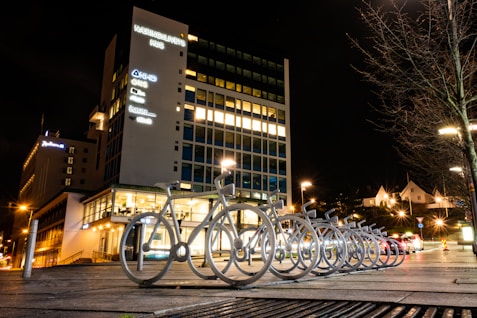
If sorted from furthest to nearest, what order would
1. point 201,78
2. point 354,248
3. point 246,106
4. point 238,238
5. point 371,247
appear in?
point 246,106 < point 201,78 < point 371,247 < point 354,248 < point 238,238

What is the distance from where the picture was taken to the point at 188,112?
55.1 m

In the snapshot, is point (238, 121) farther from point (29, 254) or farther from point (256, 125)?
point (29, 254)

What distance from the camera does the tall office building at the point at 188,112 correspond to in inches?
1987

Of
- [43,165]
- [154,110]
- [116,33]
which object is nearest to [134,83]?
[154,110]

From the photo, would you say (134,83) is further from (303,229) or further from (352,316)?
(352,316)

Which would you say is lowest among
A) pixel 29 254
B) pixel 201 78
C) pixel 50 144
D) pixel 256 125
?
pixel 29 254

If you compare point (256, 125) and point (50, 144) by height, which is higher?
point (50, 144)

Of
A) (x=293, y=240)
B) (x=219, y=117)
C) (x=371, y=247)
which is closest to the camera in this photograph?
(x=293, y=240)

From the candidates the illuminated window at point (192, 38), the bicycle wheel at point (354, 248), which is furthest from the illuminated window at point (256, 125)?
the bicycle wheel at point (354, 248)

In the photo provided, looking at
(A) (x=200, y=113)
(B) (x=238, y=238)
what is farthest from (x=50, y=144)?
(B) (x=238, y=238)

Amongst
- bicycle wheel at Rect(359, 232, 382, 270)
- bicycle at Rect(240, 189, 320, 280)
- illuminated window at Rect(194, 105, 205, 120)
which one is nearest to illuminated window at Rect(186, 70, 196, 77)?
illuminated window at Rect(194, 105, 205, 120)

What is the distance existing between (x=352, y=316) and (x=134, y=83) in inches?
2024

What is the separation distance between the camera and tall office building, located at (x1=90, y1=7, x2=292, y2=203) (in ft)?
166

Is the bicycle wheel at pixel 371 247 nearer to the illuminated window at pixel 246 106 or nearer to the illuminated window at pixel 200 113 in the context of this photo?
the illuminated window at pixel 200 113
